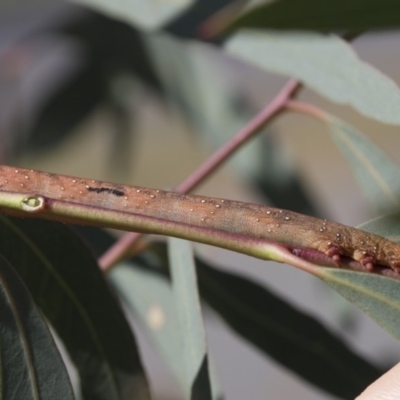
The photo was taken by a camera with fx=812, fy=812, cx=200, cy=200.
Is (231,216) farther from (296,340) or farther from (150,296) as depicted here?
(150,296)

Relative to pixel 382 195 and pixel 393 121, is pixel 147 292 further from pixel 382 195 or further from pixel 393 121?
pixel 393 121

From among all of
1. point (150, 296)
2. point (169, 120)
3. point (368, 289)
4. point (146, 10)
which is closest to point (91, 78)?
point (169, 120)

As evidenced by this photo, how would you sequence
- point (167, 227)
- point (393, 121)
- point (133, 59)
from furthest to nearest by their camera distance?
1. point (133, 59)
2. point (393, 121)
3. point (167, 227)

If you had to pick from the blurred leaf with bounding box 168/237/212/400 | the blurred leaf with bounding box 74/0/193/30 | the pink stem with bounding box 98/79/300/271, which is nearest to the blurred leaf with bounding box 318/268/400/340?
the blurred leaf with bounding box 168/237/212/400

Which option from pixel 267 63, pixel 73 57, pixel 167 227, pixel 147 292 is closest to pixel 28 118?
pixel 73 57

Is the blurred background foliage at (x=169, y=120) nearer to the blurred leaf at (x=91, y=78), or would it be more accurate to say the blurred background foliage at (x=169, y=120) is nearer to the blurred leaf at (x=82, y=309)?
the blurred leaf at (x=91, y=78)

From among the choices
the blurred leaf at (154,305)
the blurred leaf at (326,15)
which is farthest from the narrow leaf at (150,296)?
the blurred leaf at (326,15)

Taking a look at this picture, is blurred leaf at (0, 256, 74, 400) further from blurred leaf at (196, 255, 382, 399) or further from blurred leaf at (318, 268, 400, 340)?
blurred leaf at (196, 255, 382, 399)
